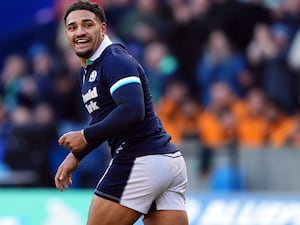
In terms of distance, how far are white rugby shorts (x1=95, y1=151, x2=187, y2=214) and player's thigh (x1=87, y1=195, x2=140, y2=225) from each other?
32 millimetres

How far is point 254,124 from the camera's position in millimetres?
11852

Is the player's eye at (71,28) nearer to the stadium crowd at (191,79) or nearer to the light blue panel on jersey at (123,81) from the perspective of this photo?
the light blue panel on jersey at (123,81)

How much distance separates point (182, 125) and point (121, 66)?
631cm

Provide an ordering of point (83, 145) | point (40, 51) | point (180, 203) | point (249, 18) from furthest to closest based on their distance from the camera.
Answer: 1. point (40, 51)
2. point (249, 18)
3. point (180, 203)
4. point (83, 145)

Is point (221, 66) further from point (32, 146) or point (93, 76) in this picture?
point (93, 76)

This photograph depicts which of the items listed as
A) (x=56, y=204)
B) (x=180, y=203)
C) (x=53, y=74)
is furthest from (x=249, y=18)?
(x=180, y=203)

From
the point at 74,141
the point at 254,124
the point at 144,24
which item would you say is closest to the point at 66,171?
the point at 74,141

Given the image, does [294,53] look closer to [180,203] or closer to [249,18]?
[249,18]

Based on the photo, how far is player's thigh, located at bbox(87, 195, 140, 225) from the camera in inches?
241

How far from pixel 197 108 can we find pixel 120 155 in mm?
6117

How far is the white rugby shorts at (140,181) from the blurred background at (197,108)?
4357 millimetres

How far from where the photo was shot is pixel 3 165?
12.8 metres

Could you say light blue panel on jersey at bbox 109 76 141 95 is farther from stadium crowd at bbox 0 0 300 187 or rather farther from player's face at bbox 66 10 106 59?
stadium crowd at bbox 0 0 300 187

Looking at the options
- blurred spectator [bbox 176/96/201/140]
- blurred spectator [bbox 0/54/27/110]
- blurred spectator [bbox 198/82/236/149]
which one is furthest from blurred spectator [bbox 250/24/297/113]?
blurred spectator [bbox 0/54/27/110]
